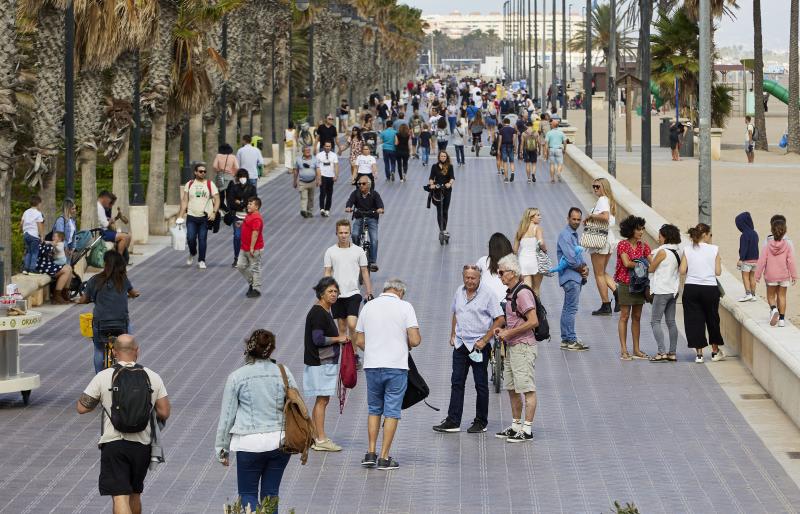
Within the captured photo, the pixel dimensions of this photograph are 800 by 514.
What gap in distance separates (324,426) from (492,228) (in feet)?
53.2

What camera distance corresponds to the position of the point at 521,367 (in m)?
13.2

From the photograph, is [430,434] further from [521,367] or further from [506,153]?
[506,153]

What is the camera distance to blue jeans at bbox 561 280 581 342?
1759cm

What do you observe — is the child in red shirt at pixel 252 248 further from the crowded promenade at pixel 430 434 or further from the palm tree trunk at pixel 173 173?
the palm tree trunk at pixel 173 173

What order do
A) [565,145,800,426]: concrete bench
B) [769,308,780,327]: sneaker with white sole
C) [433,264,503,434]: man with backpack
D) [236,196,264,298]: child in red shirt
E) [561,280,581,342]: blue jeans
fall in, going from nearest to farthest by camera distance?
[433,264,503,434]: man with backpack → [565,145,800,426]: concrete bench → [769,308,780,327]: sneaker with white sole → [561,280,581,342]: blue jeans → [236,196,264,298]: child in red shirt

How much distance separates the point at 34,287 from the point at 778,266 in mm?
9308

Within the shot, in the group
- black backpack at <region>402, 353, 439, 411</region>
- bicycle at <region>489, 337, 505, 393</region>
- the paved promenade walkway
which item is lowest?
the paved promenade walkway

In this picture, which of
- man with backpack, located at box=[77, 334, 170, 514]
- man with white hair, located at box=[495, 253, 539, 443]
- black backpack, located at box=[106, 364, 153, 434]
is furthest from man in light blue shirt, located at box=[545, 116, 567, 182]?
black backpack, located at box=[106, 364, 153, 434]

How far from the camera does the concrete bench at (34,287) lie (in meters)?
20.8

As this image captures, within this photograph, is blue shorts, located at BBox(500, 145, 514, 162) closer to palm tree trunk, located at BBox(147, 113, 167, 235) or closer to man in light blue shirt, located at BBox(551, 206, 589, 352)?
palm tree trunk, located at BBox(147, 113, 167, 235)

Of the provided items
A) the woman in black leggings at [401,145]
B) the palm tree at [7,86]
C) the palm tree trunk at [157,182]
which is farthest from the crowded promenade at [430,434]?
the woman in black leggings at [401,145]

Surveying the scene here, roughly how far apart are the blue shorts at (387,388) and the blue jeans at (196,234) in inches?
502

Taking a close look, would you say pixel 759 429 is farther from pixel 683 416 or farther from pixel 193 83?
pixel 193 83

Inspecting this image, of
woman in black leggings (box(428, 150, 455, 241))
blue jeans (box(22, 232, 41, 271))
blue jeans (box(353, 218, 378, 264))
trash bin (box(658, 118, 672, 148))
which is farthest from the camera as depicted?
trash bin (box(658, 118, 672, 148))
